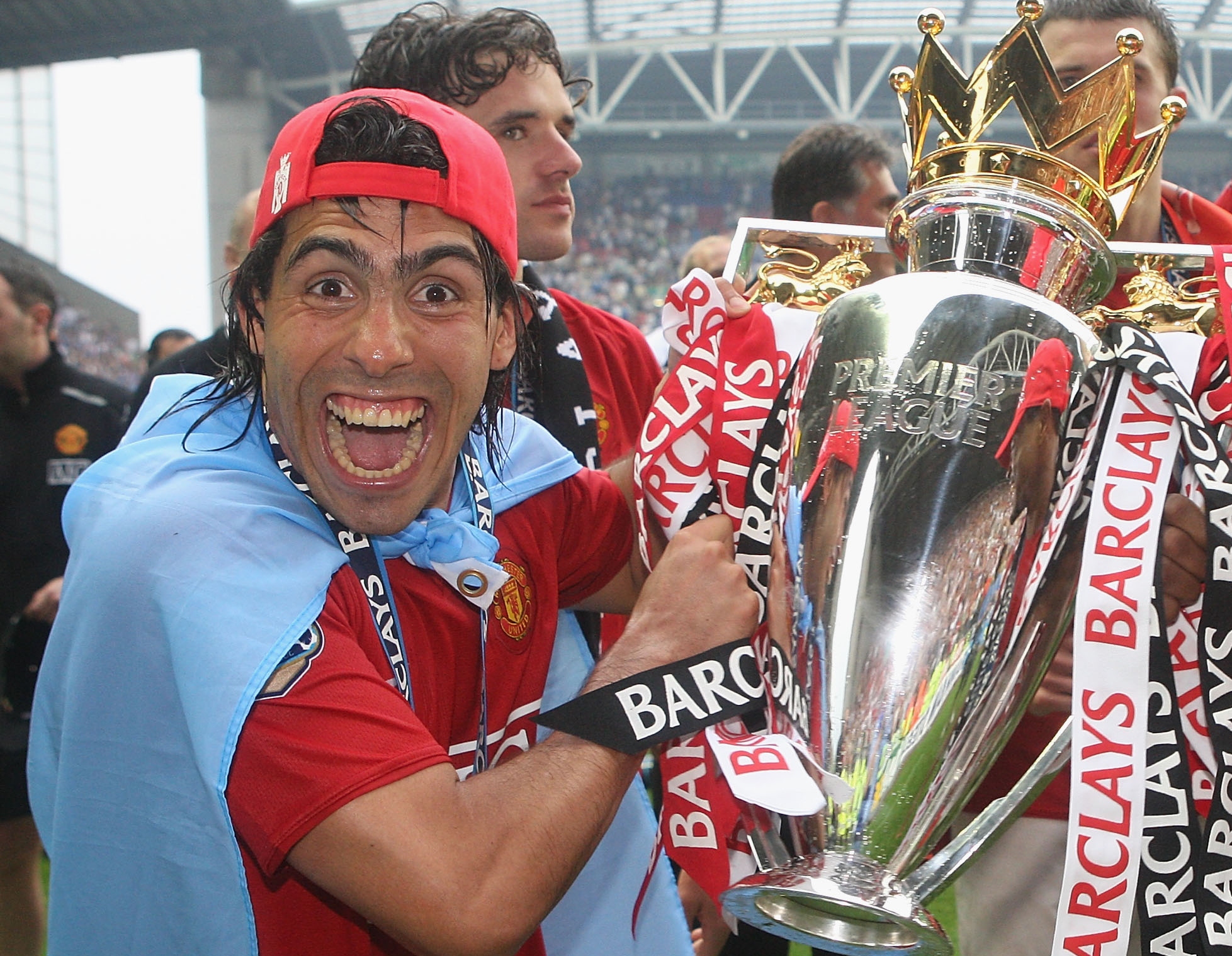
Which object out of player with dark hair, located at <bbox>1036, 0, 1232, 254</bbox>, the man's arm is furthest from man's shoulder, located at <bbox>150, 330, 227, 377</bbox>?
player with dark hair, located at <bbox>1036, 0, 1232, 254</bbox>

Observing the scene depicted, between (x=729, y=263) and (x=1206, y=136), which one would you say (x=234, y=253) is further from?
(x=1206, y=136)

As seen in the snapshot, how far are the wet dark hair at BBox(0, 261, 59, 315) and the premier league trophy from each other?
3.06 metres

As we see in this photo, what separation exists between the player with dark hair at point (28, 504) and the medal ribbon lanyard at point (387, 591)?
213 cm

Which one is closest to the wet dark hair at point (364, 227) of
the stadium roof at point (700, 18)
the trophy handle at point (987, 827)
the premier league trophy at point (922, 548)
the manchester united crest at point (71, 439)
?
the premier league trophy at point (922, 548)

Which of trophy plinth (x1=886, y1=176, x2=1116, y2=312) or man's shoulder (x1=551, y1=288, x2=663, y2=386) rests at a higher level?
trophy plinth (x1=886, y1=176, x2=1116, y2=312)

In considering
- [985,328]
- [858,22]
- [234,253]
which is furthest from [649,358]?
[858,22]

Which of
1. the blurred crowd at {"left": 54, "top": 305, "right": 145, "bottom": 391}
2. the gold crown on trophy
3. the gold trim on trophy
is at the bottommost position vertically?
the blurred crowd at {"left": 54, "top": 305, "right": 145, "bottom": 391}

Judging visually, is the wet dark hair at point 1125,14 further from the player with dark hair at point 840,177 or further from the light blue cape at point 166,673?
the player with dark hair at point 840,177

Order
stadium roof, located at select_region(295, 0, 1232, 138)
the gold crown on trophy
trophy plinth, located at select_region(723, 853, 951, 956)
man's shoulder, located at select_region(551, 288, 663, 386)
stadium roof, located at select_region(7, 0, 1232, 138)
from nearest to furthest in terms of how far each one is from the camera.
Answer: trophy plinth, located at select_region(723, 853, 951, 956) < the gold crown on trophy < man's shoulder, located at select_region(551, 288, 663, 386) < stadium roof, located at select_region(7, 0, 1232, 138) < stadium roof, located at select_region(295, 0, 1232, 138)

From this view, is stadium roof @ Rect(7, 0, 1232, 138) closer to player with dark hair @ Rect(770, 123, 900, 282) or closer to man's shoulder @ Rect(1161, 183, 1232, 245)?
player with dark hair @ Rect(770, 123, 900, 282)

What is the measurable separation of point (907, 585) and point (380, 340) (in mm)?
626

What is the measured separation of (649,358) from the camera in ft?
8.82

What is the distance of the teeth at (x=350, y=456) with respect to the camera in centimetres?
135

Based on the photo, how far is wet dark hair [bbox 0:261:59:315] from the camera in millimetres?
3576
